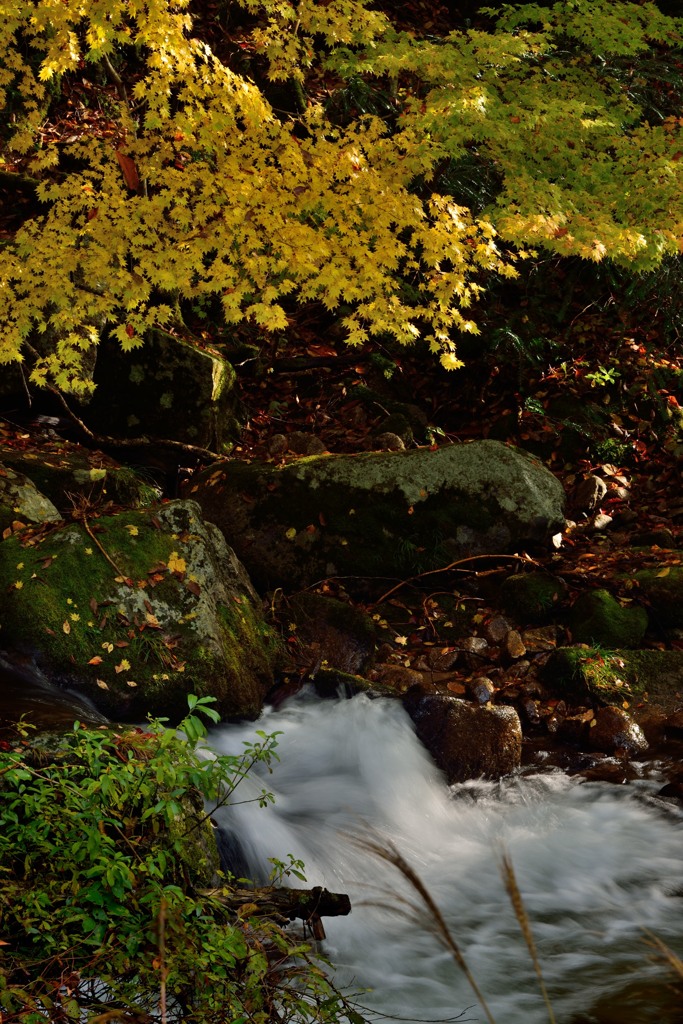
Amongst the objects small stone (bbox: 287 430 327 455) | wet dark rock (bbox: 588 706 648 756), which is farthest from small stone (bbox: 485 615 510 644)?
small stone (bbox: 287 430 327 455)

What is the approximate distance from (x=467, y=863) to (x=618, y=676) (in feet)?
6.64

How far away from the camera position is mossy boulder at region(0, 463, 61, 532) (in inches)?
241

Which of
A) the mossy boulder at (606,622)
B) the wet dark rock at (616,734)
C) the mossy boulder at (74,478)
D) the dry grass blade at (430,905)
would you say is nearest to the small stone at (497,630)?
the mossy boulder at (606,622)

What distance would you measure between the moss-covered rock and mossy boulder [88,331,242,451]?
15.3 ft

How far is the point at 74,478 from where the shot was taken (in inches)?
286

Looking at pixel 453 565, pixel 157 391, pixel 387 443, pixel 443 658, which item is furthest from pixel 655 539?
pixel 157 391

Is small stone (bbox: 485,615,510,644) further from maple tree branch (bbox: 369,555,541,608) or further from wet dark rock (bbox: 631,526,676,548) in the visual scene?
wet dark rock (bbox: 631,526,676,548)

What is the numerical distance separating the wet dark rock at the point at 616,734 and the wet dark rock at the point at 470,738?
0.63 m

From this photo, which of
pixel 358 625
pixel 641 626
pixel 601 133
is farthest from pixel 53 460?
pixel 601 133

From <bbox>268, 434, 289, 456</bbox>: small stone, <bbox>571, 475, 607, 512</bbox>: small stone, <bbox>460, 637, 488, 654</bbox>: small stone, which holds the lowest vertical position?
<bbox>268, 434, 289, 456</bbox>: small stone

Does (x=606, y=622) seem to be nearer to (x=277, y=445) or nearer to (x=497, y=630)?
(x=497, y=630)

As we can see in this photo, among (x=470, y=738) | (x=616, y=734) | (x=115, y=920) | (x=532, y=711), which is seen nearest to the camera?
(x=115, y=920)

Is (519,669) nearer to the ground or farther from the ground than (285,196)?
nearer to the ground

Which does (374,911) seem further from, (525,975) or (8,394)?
(8,394)
